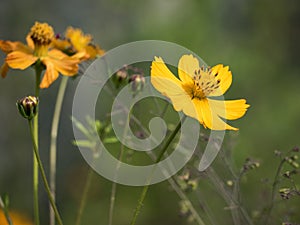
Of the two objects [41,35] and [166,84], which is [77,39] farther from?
[166,84]

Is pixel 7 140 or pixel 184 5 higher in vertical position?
pixel 184 5

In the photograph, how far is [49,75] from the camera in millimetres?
770

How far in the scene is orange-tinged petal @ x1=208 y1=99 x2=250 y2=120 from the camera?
2.13 ft

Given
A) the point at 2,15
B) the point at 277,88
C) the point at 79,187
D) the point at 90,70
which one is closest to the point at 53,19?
the point at 2,15

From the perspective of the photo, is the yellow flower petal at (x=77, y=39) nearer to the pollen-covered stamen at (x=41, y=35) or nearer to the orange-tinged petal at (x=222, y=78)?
the pollen-covered stamen at (x=41, y=35)

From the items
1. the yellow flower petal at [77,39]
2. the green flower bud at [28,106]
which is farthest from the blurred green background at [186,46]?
the green flower bud at [28,106]

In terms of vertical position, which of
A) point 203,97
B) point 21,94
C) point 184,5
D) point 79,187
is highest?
point 184,5

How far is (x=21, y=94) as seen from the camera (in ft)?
8.12

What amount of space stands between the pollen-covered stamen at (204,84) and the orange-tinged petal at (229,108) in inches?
0.6

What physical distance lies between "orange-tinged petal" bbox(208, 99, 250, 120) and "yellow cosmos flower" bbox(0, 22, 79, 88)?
21cm

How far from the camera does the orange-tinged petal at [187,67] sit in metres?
0.69

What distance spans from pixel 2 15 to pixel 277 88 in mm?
1313

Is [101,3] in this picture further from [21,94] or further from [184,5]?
[21,94]

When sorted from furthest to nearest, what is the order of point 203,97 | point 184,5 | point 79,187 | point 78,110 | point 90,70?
point 184,5 < point 79,187 < point 78,110 < point 90,70 < point 203,97
